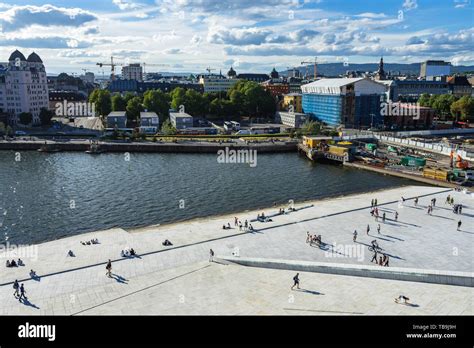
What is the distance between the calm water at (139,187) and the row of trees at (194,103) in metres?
32.0

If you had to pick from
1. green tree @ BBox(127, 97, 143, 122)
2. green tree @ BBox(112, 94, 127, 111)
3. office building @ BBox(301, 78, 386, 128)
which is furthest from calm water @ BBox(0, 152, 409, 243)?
green tree @ BBox(112, 94, 127, 111)

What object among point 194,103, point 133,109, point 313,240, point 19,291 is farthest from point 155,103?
point 19,291

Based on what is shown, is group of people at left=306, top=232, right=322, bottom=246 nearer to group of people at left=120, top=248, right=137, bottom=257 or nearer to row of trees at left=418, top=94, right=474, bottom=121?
group of people at left=120, top=248, right=137, bottom=257

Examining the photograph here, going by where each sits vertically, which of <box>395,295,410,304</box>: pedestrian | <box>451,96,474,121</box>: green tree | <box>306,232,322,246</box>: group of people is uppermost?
<box>451,96,474,121</box>: green tree

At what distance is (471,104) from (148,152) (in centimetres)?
7108

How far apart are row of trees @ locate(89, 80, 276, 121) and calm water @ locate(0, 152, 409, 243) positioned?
32.0 meters

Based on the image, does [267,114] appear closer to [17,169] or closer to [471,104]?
[471,104]

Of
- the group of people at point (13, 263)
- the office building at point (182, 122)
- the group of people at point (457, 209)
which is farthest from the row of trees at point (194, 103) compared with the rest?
Answer: the group of people at point (457, 209)

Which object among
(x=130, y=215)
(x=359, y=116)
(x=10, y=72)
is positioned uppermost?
(x=10, y=72)

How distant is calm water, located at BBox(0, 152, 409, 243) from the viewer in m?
34.5

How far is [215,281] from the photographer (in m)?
21.0

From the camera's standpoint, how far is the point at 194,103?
9500 centimetres
